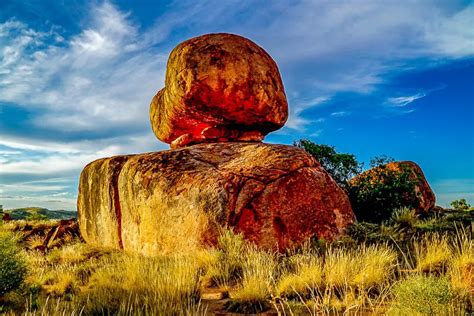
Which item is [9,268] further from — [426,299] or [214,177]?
[426,299]

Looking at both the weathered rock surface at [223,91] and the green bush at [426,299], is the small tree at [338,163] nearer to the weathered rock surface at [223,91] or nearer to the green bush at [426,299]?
the weathered rock surface at [223,91]

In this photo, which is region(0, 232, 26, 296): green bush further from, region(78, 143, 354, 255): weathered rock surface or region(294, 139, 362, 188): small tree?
region(294, 139, 362, 188): small tree

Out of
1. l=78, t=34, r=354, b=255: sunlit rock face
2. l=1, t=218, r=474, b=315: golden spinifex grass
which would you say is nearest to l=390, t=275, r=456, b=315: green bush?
l=1, t=218, r=474, b=315: golden spinifex grass

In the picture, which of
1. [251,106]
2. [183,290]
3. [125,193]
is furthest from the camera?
[251,106]

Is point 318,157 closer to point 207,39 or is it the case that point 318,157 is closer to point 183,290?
point 207,39

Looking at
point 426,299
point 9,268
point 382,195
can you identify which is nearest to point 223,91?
point 382,195

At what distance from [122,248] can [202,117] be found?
536 cm

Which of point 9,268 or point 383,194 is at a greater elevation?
point 383,194

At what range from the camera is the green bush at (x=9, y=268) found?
7.01m

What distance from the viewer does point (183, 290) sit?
621 centimetres

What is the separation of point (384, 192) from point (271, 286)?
35.9ft

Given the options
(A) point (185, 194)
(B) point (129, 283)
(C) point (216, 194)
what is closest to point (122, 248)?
(A) point (185, 194)

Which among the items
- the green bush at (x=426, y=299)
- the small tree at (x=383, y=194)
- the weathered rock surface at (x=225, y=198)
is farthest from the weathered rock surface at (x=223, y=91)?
the green bush at (x=426, y=299)

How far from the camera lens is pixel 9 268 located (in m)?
7.15
